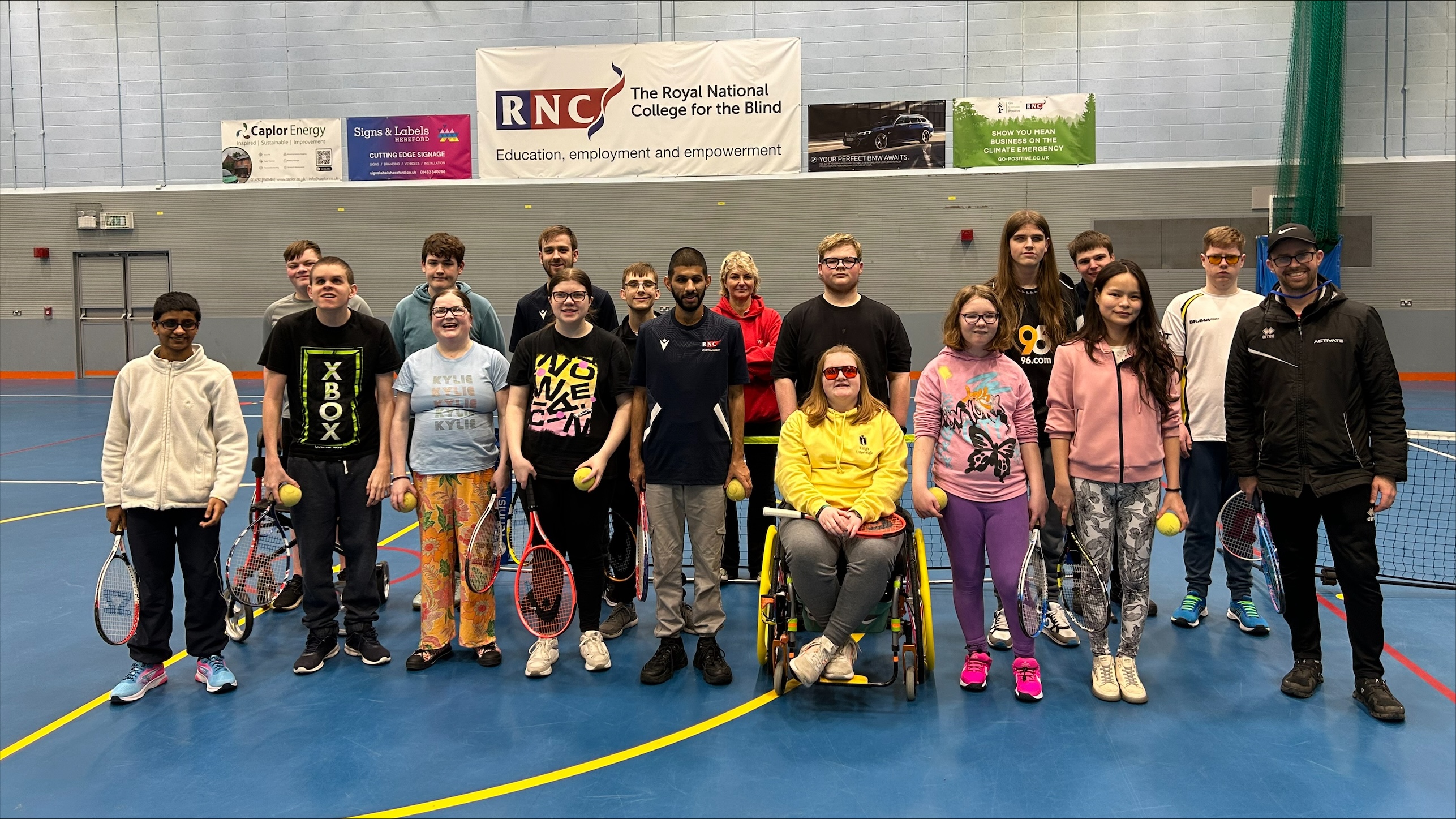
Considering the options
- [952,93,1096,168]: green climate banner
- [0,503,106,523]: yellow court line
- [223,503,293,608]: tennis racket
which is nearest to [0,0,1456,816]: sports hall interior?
[0,503,106,523]: yellow court line

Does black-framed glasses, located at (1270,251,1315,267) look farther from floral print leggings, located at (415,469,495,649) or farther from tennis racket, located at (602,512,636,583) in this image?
floral print leggings, located at (415,469,495,649)

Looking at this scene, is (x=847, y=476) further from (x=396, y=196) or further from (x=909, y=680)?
(x=396, y=196)

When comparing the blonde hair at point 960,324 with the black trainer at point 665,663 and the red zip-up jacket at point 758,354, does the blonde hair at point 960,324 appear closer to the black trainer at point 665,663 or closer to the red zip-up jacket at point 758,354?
the red zip-up jacket at point 758,354

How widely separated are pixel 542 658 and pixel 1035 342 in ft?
9.20

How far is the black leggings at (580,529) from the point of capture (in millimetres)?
4172

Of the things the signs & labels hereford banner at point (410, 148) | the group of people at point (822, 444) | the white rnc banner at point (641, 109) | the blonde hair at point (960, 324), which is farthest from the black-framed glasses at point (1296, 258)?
the signs & labels hereford banner at point (410, 148)

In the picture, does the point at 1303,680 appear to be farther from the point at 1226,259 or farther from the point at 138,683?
the point at 138,683

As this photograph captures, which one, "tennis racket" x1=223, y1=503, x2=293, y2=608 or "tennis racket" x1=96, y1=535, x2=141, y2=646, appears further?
"tennis racket" x1=223, y1=503, x2=293, y2=608

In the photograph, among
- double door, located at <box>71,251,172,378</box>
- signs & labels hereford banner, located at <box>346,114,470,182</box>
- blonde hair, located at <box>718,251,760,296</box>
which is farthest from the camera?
double door, located at <box>71,251,172,378</box>

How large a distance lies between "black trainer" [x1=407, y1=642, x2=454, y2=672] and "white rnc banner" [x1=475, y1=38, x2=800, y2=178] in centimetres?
1147

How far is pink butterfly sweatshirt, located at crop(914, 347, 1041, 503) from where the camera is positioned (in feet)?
12.5

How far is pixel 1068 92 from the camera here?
48.2ft

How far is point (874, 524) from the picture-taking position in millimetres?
3773

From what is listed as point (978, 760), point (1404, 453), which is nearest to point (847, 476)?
point (978, 760)
